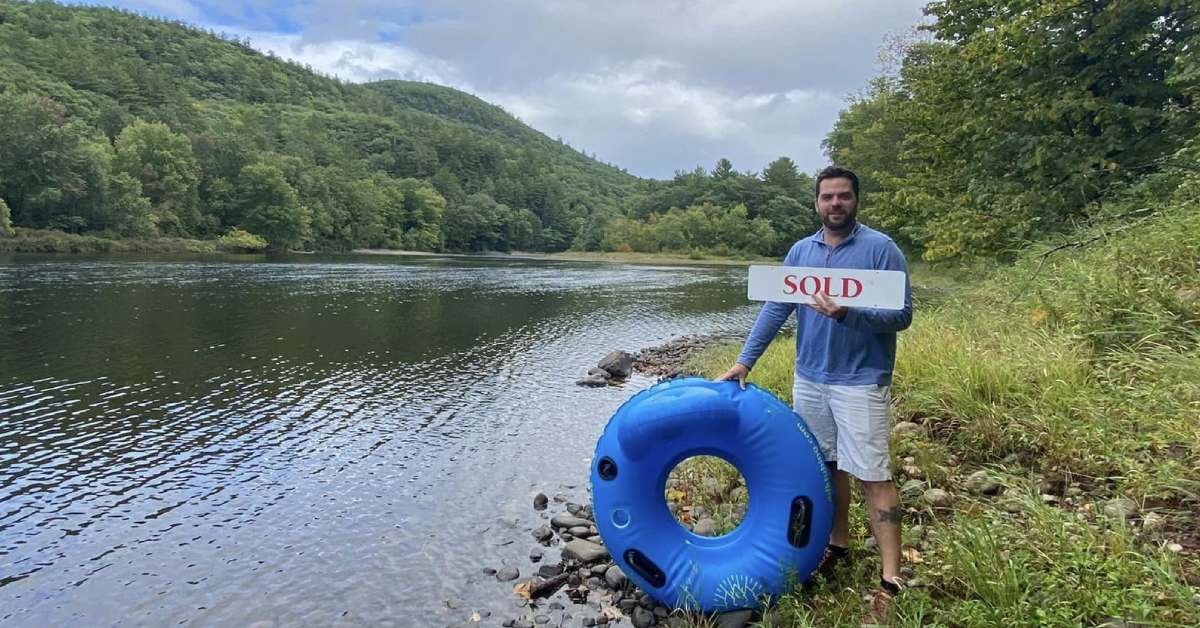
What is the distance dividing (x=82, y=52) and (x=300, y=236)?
50668 mm

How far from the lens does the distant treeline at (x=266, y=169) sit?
49656mm

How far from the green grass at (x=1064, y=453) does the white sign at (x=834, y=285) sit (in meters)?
1.13

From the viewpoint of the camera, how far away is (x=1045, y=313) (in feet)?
19.8

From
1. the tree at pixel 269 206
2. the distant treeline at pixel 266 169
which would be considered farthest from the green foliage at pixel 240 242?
the distant treeline at pixel 266 169

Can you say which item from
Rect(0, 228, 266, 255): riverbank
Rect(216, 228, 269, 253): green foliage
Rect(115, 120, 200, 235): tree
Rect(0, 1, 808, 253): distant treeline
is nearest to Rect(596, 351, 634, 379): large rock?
Rect(0, 228, 266, 255): riverbank

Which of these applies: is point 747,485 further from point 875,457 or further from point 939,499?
point 939,499

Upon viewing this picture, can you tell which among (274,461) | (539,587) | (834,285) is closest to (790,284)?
(834,285)

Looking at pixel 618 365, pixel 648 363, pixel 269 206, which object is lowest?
pixel 648 363

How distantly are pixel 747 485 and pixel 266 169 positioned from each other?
7423 centimetres

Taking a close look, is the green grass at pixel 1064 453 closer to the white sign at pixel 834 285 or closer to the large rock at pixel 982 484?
the large rock at pixel 982 484

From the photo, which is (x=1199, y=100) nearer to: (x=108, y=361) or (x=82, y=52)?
(x=108, y=361)

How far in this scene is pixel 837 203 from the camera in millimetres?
2961

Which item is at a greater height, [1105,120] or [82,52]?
[82,52]

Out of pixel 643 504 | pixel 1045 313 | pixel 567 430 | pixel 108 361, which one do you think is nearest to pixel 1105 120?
pixel 1045 313
